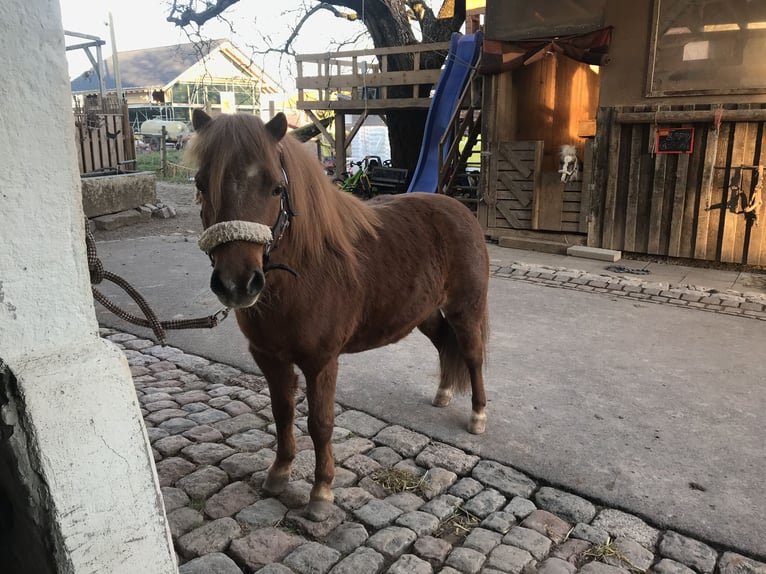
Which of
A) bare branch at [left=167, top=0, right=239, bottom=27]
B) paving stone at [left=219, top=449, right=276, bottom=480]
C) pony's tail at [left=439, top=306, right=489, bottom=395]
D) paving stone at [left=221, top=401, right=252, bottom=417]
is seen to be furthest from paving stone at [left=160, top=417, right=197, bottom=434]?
bare branch at [left=167, top=0, right=239, bottom=27]

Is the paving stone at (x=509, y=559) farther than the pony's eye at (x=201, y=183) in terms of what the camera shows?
Yes

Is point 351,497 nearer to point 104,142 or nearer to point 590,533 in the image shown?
point 590,533

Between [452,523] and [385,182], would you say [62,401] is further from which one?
[385,182]

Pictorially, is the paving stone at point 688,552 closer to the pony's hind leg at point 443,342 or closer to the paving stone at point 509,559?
the paving stone at point 509,559

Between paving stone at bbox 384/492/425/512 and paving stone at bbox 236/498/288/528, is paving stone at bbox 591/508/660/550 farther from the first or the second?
paving stone at bbox 236/498/288/528

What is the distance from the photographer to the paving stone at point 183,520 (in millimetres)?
2539

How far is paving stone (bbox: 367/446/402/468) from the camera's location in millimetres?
3156

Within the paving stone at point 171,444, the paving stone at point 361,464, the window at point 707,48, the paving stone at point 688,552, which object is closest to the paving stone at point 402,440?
the paving stone at point 361,464

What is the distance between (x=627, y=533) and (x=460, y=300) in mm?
1456

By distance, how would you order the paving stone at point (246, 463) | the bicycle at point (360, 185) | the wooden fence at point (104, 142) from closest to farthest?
the paving stone at point (246, 463), the wooden fence at point (104, 142), the bicycle at point (360, 185)

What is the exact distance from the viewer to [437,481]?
2.97 meters

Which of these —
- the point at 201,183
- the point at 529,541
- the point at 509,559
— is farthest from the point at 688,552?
the point at 201,183

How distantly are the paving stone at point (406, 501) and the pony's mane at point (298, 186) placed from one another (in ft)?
3.69

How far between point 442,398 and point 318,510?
138 cm
